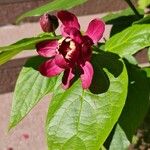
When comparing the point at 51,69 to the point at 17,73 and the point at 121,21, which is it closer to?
the point at 121,21

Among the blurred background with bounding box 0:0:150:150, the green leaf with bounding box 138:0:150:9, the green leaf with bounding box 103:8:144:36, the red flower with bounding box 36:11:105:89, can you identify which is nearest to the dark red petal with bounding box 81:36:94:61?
the red flower with bounding box 36:11:105:89

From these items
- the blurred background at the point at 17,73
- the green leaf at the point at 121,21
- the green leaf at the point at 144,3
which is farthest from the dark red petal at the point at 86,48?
the blurred background at the point at 17,73

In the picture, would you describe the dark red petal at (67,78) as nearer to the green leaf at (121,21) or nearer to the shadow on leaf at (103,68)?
the shadow on leaf at (103,68)

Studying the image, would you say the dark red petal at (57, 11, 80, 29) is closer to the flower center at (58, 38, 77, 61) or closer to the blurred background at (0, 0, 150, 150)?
the flower center at (58, 38, 77, 61)

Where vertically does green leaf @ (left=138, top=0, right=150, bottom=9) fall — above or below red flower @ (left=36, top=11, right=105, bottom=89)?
below

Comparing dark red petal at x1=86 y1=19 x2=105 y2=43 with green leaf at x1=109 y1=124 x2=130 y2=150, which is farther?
green leaf at x1=109 y1=124 x2=130 y2=150

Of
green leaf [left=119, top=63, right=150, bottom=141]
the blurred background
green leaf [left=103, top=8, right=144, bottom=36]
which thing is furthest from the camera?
the blurred background

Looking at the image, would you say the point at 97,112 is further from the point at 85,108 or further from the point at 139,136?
the point at 139,136
